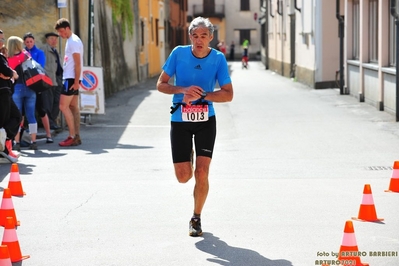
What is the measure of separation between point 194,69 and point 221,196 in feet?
7.54

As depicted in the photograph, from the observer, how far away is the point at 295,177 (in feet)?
35.4

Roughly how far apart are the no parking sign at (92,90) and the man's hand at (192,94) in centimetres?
1053

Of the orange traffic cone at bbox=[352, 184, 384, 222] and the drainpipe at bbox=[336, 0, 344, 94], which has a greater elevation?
the drainpipe at bbox=[336, 0, 344, 94]

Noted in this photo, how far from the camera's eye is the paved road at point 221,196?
22.7 ft

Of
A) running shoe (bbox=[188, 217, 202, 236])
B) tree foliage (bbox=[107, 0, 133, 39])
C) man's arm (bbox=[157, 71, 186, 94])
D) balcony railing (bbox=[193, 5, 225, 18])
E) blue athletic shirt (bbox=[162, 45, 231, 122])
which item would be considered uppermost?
balcony railing (bbox=[193, 5, 225, 18])

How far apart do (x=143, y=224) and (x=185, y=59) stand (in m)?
1.55

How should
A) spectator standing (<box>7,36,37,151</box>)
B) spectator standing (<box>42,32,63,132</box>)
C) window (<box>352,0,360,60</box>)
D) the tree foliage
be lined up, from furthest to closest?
the tree foliage < window (<box>352,0,360,60</box>) < spectator standing (<box>42,32,63,132</box>) < spectator standing (<box>7,36,37,151</box>)

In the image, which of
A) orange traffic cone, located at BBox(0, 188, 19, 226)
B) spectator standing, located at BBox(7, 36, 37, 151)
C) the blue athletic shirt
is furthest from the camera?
spectator standing, located at BBox(7, 36, 37, 151)

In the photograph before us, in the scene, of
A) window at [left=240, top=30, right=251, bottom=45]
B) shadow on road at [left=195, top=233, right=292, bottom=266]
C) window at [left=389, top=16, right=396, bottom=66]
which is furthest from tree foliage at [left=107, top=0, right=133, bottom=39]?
window at [left=240, top=30, right=251, bottom=45]

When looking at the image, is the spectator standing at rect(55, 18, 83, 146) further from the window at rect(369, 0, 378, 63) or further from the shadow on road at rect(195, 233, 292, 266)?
the window at rect(369, 0, 378, 63)

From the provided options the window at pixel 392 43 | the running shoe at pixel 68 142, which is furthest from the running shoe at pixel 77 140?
the window at pixel 392 43

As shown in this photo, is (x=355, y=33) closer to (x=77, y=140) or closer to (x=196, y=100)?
(x=77, y=140)

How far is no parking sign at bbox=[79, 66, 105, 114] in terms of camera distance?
58.1ft

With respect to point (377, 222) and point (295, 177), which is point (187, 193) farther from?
point (377, 222)
